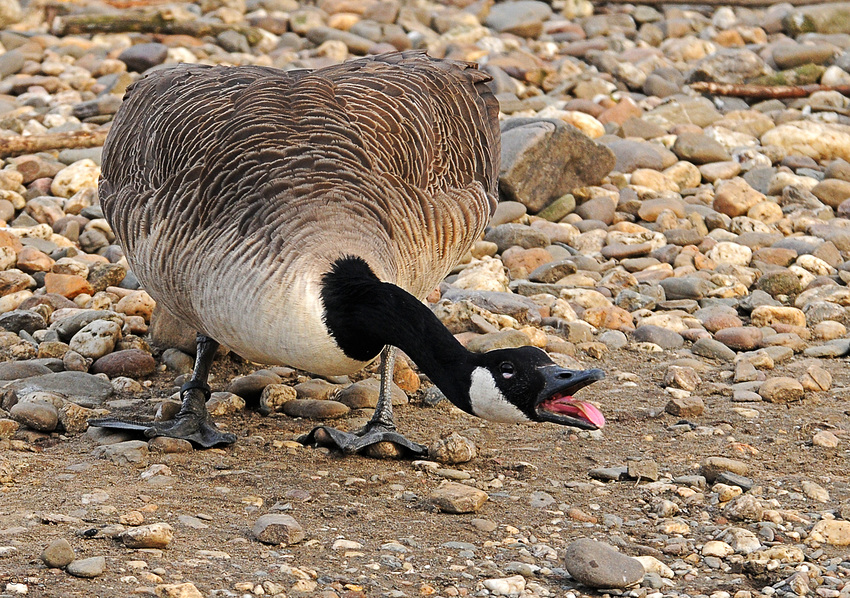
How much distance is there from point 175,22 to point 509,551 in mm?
12427

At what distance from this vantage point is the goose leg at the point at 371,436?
5.88m

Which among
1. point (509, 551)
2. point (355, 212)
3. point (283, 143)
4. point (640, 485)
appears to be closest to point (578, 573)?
point (509, 551)

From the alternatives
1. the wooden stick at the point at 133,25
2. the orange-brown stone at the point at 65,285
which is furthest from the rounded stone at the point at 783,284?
the wooden stick at the point at 133,25

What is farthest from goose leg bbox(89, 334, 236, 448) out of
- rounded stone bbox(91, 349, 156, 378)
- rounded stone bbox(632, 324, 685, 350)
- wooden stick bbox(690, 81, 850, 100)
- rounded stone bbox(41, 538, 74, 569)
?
wooden stick bbox(690, 81, 850, 100)

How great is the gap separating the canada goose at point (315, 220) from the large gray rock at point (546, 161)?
2990 millimetres

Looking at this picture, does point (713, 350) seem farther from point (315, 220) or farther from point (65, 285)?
point (65, 285)

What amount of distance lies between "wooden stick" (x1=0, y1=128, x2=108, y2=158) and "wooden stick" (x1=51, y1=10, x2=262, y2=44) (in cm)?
472

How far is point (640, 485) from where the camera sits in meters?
5.48

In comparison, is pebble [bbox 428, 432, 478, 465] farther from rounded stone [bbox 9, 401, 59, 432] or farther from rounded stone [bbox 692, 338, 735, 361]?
rounded stone [bbox 692, 338, 735, 361]

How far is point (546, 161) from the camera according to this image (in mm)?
10320

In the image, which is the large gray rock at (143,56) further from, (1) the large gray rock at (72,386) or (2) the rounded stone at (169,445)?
(2) the rounded stone at (169,445)

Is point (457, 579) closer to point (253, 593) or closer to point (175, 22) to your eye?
point (253, 593)

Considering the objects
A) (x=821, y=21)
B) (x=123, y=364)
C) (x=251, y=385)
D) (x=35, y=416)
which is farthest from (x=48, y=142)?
(x=821, y=21)

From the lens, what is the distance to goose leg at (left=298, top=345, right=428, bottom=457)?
588cm
